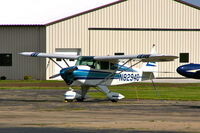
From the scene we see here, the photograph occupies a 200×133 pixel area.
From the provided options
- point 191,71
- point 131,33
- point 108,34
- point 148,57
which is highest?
point 131,33

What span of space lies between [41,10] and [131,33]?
28.7ft

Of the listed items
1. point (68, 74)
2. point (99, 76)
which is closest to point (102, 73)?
point (99, 76)

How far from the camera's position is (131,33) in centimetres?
5088

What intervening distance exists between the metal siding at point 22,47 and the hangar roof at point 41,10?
2.31 feet

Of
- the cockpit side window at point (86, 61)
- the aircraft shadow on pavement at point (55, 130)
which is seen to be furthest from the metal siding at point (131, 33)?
the aircraft shadow on pavement at point (55, 130)

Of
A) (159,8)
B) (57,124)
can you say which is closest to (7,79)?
(159,8)

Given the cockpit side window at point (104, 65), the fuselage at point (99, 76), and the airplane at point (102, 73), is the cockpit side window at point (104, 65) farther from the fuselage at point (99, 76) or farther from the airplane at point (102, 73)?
the fuselage at point (99, 76)

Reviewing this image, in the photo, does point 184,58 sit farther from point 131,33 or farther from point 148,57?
point 148,57

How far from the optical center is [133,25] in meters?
50.8

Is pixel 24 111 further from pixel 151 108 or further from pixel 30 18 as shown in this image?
pixel 30 18

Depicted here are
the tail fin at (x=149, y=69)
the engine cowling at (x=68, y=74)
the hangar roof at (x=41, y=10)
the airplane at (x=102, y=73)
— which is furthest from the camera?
the hangar roof at (x=41, y=10)

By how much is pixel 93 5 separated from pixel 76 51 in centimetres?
591

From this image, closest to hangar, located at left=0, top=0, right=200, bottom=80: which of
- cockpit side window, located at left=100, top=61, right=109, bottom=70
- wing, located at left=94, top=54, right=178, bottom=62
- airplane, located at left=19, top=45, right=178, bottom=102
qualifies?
airplane, located at left=19, top=45, right=178, bottom=102

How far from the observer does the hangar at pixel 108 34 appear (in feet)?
162
